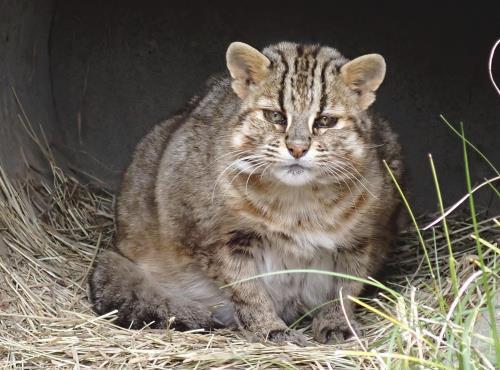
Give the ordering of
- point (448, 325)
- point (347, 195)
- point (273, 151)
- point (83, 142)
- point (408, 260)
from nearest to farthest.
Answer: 1. point (448, 325)
2. point (273, 151)
3. point (347, 195)
4. point (408, 260)
5. point (83, 142)

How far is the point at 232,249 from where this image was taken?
477 cm

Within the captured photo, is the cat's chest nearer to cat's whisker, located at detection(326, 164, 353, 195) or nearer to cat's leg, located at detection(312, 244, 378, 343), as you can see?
cat's leg, located at detection(312, 244, 378, 343)

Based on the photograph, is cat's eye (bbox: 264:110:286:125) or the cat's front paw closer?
cat's eye (bbox: 264:110:286:125)

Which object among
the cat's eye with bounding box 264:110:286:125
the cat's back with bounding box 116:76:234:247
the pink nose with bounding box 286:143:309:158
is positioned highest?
the cat's eye with bounding box 264:110:286:125

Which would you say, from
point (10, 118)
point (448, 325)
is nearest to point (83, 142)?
point (10, 118)

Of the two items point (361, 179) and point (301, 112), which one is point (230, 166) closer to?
point (301, 112)

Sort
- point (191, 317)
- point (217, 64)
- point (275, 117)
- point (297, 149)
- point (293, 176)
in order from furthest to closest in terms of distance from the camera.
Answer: point (217, 64) < point (191, 317) < point (275, 117) < point (293, 176) < point (297, 149)

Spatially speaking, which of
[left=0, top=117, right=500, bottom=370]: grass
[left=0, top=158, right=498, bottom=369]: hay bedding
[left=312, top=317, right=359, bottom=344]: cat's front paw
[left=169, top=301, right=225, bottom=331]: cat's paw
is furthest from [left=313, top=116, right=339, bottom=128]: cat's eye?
[left=169, top=301, right=225, bottom=331]: cat's paw

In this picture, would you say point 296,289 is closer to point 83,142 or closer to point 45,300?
point 45,300

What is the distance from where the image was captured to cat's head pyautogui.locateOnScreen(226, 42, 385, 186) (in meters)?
4.35

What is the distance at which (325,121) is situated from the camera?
14.7 feet

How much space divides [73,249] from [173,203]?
1219 mm

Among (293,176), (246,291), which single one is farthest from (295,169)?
(246,291)

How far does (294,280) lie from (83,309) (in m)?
1.25
